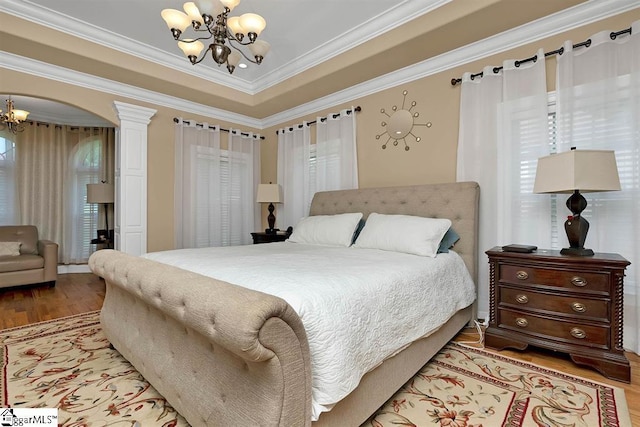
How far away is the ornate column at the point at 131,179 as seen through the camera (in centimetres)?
Result: 374

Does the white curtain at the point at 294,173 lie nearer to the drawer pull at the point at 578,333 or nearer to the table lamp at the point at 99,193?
the table lamp at the point at 99,193

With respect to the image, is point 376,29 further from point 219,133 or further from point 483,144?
point 219,133

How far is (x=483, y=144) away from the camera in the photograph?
9.32 ft

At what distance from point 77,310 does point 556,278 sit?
434 cm

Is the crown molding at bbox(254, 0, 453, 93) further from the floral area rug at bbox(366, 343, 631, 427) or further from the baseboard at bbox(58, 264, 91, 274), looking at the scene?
the baseboard at bbox(58, 264, 91, 274)

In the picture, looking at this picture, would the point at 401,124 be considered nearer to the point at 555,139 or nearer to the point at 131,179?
the point at 555,139

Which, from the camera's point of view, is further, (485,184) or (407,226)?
(485,184)

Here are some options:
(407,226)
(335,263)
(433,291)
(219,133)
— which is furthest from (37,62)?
(433,291)

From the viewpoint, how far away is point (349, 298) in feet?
4.48

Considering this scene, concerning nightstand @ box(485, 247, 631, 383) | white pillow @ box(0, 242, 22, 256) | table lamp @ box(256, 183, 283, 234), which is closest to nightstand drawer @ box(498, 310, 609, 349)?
nightstand @ box(485, 247, 631, 383)

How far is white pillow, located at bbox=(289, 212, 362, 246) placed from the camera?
10.2 ft

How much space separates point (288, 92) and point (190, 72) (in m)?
1.20

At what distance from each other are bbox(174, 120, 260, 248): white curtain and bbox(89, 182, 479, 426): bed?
210 centimetres

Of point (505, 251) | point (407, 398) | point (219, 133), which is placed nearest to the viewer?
point (407, 398)
